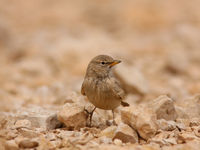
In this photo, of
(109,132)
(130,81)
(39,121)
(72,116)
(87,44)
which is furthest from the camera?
(87,44)

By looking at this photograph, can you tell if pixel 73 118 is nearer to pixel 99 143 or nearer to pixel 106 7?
pixel 99 143

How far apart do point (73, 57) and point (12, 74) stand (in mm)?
2112

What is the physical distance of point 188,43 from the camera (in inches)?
537

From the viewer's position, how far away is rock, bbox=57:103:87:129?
5.64 meters

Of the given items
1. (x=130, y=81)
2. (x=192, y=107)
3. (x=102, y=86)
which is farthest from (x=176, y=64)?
(x=102, y=86)

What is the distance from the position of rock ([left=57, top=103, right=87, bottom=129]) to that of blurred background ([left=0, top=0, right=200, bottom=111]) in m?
2.12

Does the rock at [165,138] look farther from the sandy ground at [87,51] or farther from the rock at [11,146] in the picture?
the rock at [11,146]

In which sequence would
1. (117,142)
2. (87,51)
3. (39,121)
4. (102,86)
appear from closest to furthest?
(117,142), (39,121), (102,86), (87,51)

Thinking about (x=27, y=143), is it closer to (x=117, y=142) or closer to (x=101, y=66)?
(x=117, y=142)

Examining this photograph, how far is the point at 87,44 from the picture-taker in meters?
13.4

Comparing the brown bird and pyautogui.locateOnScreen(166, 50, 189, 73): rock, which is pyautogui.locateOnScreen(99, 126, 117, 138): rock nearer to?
the brown bird

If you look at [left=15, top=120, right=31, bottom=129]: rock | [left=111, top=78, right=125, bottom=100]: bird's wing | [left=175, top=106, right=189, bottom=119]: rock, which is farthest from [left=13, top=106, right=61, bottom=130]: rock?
[left=175, top=106, right=189, bottom=119]: rock

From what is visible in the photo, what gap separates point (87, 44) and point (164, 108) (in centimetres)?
763

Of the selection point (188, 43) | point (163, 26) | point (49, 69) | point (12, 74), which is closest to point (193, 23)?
point (163, 26)
